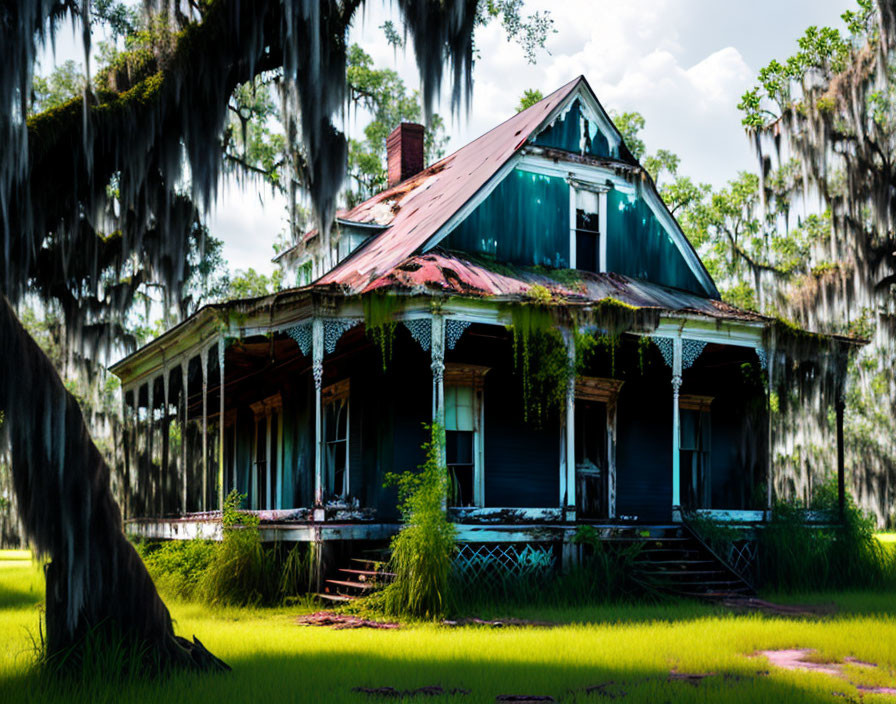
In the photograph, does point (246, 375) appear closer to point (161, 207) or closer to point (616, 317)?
point (161, 207)

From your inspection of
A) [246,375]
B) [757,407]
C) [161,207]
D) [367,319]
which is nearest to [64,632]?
[367,319]

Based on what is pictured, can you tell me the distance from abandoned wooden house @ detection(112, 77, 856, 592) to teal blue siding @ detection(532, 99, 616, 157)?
37mm

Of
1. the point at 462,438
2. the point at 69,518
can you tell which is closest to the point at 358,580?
the point at 462,438

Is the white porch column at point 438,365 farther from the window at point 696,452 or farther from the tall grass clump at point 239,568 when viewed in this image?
the window at point 696,452

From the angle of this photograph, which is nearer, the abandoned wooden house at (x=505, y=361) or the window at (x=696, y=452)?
the abandoned wooden house at (x=505, y=361)

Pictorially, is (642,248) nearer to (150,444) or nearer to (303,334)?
(303,334)

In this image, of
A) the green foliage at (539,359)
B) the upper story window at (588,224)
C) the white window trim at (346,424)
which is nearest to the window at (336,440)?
the white window trim at (346,424)

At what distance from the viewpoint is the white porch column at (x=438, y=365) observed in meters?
13.8

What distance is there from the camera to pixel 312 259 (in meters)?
22.6

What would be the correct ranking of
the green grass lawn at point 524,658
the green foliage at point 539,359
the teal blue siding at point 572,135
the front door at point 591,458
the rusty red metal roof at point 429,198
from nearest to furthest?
the green grass lawn at point 524,658 → the green foliage at point 539,359 → the rusty red metal roof at point 429,198 → the front door at point 591,458 → the teal blue siding at point 572,135

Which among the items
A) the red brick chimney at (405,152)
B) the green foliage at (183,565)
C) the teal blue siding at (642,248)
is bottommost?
the green foliage at (183,565)

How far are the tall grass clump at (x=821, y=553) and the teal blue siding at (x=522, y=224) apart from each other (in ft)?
19.0

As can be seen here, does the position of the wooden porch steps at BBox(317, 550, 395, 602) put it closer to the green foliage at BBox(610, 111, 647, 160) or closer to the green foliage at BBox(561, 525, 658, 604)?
the green foliage at BBox(561, 525, 658, 604)

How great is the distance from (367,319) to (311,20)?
4028mm
